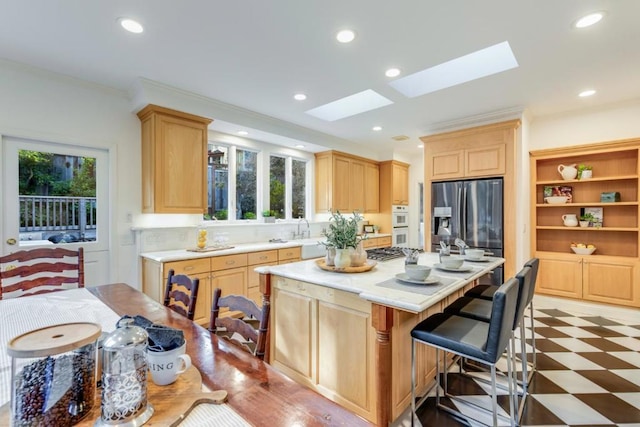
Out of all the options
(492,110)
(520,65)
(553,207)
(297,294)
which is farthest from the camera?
(553,207)

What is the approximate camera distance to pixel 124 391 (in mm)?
714

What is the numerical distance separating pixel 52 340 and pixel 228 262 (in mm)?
2895

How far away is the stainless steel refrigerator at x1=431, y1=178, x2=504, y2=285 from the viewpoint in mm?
4035

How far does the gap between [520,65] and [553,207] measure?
2.54m

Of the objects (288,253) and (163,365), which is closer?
(163,365)

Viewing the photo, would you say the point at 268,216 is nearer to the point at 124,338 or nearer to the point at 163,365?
the point at 163,365

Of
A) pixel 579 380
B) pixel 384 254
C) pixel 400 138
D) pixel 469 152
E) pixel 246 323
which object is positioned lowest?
pixel 579 380

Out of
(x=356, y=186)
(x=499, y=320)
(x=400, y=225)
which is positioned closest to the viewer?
(x=499, y=320)

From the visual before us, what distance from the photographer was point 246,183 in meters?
4.76

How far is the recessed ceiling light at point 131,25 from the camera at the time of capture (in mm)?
2125

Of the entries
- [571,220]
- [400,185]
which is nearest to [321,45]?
[571,220]

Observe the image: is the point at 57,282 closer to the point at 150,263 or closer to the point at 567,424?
the point at 150,263

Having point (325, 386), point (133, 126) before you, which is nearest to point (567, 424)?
point (325, 386)

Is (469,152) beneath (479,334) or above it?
above
